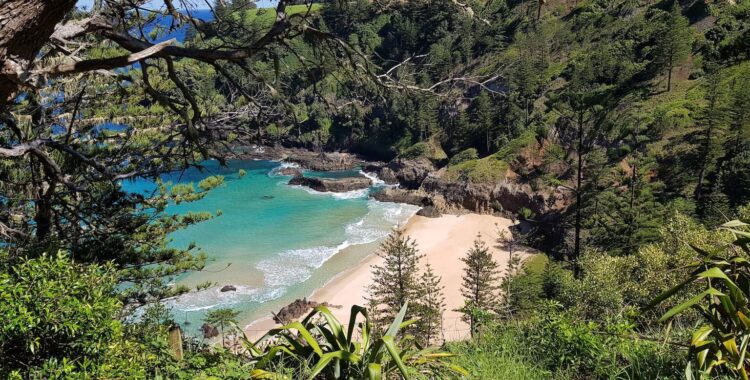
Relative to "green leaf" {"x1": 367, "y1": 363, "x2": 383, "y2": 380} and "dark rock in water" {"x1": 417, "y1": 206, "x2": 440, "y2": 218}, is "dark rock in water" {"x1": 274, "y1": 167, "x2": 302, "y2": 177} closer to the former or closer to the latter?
"dark rock in water" {"x1": 417, "y1": 206, "x2": 440, "y2": 218}

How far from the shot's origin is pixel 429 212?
32.8m

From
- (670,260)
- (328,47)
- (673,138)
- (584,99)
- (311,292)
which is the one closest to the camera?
(328,47)

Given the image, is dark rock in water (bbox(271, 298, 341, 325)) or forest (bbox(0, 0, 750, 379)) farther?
dark rock in water (bbox(271, 298, 341, 325))

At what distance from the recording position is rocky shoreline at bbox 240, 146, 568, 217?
30.5 meters

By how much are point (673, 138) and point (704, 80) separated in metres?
8.26

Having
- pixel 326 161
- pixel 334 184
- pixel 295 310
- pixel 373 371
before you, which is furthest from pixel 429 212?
pixel 373 371

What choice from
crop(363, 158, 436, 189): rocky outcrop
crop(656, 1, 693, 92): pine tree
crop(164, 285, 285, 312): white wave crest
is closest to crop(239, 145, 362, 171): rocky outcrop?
crop(363, 158, 436, 189): rocky outcrop

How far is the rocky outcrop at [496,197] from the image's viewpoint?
29.7m

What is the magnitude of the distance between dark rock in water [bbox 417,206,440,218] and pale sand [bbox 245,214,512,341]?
45cm

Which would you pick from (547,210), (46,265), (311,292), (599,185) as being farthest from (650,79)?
(46,265)

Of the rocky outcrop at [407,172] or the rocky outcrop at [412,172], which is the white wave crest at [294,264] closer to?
the rocky outcrop at [412,172]

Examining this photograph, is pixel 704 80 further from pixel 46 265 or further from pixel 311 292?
pixel 46 265

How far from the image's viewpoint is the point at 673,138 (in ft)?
91.7

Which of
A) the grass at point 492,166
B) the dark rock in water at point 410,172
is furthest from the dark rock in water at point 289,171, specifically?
the grass at point 492,166
